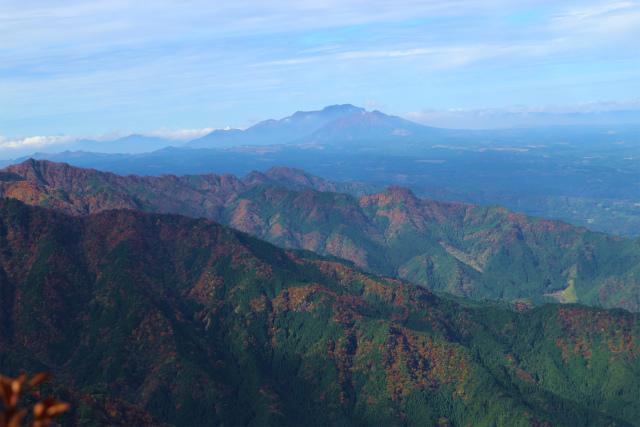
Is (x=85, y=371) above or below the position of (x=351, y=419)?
above

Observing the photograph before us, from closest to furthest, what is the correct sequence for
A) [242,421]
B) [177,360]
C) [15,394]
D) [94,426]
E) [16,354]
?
[15,394] < [94,426] < [16,354] < [242,421] < [177,360]

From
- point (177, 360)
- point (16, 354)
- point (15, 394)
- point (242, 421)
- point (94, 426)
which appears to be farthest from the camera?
point (177, 360)

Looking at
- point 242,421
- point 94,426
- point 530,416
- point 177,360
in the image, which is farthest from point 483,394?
point 94,426

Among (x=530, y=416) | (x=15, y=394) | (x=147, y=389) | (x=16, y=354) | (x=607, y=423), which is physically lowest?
(x=607, y=423)

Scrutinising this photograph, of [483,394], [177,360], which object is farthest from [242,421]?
[483,394]

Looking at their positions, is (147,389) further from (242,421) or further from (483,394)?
(483,394)

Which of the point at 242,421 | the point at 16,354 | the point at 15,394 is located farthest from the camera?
the point at 242,421

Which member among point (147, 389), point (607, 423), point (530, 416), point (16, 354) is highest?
point (16, 354)

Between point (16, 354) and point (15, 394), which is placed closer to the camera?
point (15, 394)

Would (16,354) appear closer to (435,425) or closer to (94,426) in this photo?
(94,426)
